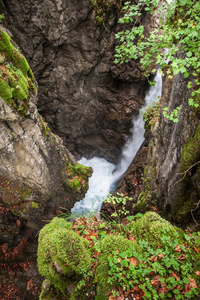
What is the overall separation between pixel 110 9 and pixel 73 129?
860cm

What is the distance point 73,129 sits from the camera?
47.1ft

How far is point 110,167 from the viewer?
16109 mm

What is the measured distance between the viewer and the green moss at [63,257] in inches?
105

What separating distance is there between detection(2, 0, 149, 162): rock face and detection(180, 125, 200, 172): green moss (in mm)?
9462

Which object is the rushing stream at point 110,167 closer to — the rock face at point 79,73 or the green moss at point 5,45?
the rock face at point 79,73

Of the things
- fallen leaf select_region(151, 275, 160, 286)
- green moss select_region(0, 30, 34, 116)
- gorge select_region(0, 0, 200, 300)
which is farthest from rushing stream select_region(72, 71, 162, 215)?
fallen leaf select_region(151, 275, 160, 286)

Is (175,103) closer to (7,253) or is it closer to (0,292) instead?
(7,253)

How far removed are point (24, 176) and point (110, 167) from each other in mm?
10256

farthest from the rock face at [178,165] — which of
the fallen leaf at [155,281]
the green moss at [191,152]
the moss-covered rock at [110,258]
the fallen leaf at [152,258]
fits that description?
the fallen leaf at [155,281]

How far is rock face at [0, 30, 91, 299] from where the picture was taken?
5.22 m

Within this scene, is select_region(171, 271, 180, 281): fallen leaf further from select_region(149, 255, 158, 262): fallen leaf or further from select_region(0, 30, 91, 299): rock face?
select_region(0, 30, 91, 299): rock face

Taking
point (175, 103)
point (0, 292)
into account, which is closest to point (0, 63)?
point (175, 103)

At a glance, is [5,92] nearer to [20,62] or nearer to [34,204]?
[20,62]

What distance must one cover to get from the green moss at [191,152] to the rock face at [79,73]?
31.0 feet
